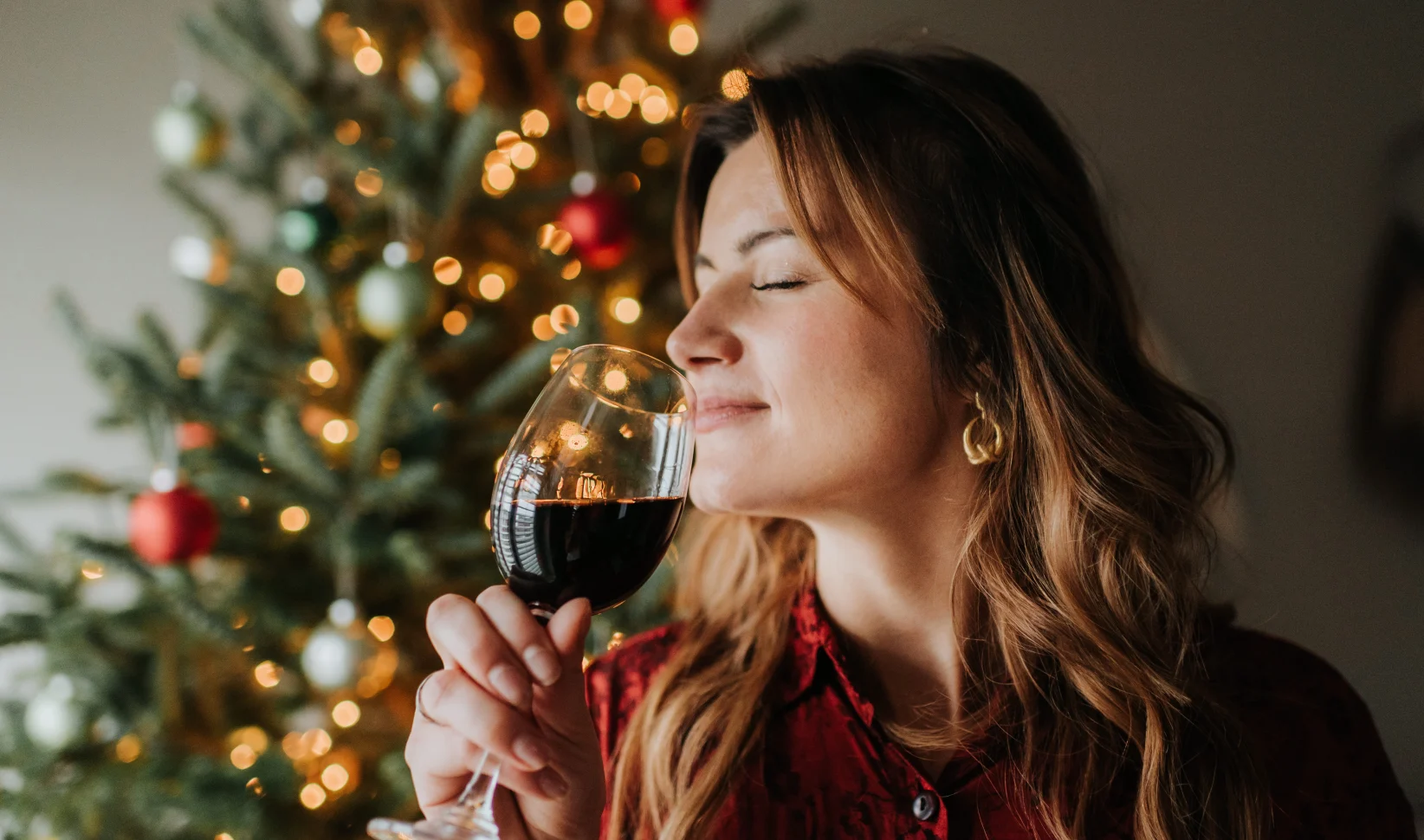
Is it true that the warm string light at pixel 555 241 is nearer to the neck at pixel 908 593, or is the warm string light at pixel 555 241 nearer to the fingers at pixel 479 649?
the neck at pixel 908 593

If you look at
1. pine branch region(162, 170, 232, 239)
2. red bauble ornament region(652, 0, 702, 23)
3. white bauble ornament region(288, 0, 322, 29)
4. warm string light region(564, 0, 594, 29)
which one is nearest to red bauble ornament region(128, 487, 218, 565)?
pine branch region(162, 170, 232, 239)

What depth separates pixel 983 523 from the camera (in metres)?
1.17

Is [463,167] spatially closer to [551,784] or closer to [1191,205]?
[551,784]

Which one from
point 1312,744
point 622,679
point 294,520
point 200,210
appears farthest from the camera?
point 200,210

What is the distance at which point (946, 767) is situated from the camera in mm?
1075

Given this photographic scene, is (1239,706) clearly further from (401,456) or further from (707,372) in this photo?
(401,456)

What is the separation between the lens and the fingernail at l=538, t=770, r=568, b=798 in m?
0.83

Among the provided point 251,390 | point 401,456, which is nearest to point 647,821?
point 401,456

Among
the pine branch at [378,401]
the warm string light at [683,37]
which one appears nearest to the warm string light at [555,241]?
the pine branch at [378,401]

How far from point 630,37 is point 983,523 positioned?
4.61 feet

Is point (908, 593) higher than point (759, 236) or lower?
lower

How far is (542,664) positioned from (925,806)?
515 millimetres

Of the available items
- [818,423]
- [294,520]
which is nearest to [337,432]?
[294,520]

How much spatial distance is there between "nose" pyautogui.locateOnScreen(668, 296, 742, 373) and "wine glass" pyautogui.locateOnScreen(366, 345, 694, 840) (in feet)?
0.76
